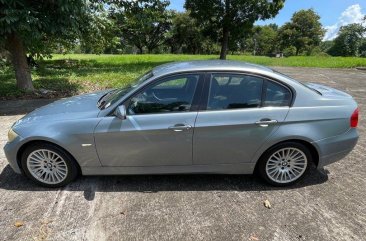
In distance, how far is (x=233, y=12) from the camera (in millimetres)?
21188

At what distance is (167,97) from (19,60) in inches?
289

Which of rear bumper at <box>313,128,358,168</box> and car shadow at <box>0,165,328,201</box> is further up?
rear bumper at <box>313,128,358,168</box>

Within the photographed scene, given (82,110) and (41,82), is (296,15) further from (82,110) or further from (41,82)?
(82,110)

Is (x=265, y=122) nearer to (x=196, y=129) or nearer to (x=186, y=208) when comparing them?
(x=196, y=129)

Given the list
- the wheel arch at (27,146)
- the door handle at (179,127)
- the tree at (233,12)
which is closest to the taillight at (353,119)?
the door handle at (179,127)

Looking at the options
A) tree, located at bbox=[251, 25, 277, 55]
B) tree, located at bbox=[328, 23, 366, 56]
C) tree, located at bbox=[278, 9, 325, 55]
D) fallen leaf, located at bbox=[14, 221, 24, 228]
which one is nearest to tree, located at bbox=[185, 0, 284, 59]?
fallen leaf, located at bbox=[14, 221, 24, 228]

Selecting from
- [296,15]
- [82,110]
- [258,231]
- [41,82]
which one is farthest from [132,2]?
[296,15]

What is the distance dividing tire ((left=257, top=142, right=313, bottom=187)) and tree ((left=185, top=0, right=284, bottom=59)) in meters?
18.6

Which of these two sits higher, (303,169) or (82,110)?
(82,110)

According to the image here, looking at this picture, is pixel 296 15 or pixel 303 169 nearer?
pixel 303 169

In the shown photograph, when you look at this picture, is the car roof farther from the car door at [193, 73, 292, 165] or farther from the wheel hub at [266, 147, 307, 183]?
the wheel hub at [266, 147, 307, 183]

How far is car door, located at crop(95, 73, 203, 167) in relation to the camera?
3.56 metres

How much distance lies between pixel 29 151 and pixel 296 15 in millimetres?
67015

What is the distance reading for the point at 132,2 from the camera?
10.8 metres
